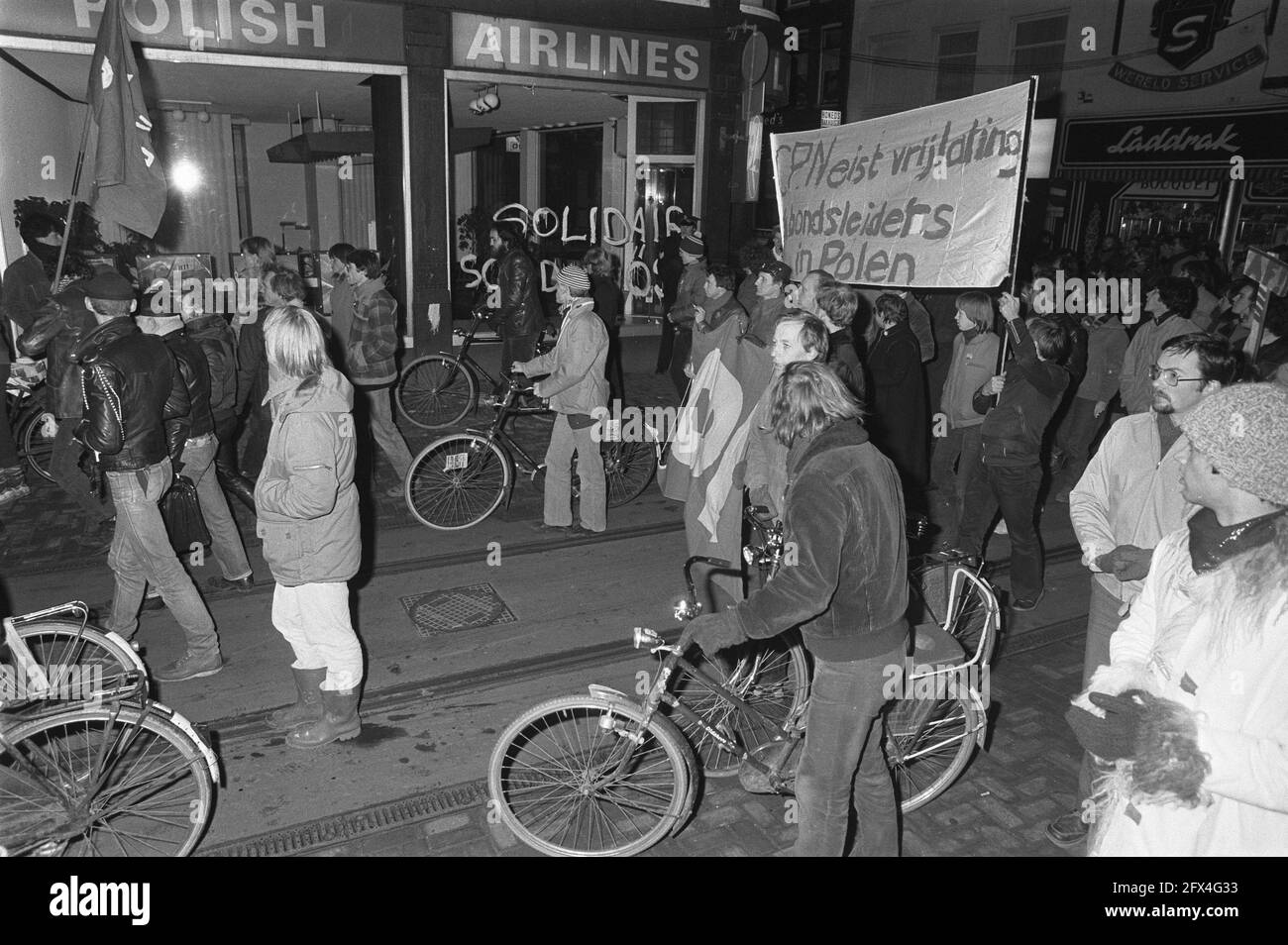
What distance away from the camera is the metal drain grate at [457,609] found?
20.1ft

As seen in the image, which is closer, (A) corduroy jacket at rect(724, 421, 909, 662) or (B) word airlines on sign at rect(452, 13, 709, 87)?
(A) corduroy jacket at rect(724, 421, 909, 662)

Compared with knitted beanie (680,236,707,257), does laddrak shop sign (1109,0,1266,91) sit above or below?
above

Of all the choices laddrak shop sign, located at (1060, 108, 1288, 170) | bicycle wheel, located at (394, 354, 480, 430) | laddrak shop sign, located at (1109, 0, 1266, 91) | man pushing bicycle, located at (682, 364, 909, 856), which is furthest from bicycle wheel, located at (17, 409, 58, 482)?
laddrak shop sign, located at (1109, 0, 1266, 91)

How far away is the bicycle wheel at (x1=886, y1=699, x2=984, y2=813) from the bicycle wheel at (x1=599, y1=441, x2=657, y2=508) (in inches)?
179

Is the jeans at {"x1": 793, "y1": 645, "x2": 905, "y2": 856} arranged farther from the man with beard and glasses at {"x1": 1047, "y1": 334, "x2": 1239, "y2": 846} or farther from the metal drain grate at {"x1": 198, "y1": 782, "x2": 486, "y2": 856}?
the metal drain grate at {"x1": 198, "y1": 782, "x2": 486, "y2": 856}

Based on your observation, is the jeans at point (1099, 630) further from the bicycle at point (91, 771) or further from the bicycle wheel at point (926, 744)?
the bicycle at point (91, 771)

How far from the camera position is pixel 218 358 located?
21.6 ft

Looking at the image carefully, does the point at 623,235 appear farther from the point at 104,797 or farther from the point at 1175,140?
the point at 104,797

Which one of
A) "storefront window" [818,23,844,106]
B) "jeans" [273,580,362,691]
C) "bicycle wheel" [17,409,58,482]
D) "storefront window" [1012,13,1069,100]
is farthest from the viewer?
"storefront window" [818,23,844,106]

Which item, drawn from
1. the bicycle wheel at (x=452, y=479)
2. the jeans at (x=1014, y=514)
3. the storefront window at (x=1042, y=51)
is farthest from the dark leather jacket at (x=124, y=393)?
the storefront window at (x=1042, y=51)

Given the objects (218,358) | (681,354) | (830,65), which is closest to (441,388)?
(681,354)

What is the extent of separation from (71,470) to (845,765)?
218 inches

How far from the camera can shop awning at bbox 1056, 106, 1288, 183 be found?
61.8 ft
